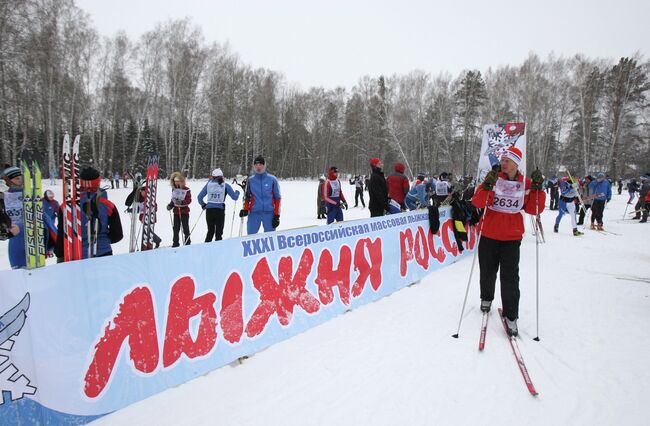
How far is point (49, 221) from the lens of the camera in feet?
11.5

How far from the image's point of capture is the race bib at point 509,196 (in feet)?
12.1

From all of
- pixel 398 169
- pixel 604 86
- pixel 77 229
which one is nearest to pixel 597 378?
pixel 77 229

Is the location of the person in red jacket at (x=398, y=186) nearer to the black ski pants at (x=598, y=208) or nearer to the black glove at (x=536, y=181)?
the black glove at (x=536, y=181)

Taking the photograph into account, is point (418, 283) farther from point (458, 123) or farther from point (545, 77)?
point (458, 123)

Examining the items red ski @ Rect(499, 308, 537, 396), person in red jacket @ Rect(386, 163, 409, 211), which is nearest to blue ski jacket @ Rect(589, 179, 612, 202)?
person in red jacket @ Rect(386, 163, 409, 211)

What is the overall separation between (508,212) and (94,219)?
4.12 m

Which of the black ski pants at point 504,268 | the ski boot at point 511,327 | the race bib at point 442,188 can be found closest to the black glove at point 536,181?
the black ski pants at point 504,268

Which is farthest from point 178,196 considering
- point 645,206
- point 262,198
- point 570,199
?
point 645,206

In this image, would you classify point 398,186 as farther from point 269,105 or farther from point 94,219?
point 269,105

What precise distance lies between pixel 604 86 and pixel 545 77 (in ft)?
17.3

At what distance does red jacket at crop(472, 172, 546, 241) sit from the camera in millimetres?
3699

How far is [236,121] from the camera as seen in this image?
38.0 m

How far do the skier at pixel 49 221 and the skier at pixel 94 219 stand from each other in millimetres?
435

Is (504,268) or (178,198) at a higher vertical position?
(178,198)
